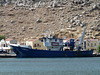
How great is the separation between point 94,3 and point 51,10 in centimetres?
1552

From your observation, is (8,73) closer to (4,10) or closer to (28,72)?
(28,72)

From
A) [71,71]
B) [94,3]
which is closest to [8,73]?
[71,71]

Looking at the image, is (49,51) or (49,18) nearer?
(49,51)

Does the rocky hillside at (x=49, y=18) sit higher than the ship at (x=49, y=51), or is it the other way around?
the rocky hillside at (x=49, y=18)

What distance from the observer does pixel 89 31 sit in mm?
119062

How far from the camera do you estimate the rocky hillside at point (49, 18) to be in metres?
120

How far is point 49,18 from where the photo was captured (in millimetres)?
128000

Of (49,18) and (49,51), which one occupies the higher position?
(49,18)

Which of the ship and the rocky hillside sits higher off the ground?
the rocky hillside

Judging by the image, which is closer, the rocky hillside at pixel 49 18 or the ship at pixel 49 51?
the ship at pixel 49 51

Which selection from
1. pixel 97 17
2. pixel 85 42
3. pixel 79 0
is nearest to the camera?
pixel 85 42

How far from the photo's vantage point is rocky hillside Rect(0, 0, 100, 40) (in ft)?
392

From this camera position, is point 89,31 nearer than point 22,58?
No

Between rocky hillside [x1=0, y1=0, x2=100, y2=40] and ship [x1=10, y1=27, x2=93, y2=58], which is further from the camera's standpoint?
rocky hillside [x1=0, y1=0, x2=100, y2=40]
